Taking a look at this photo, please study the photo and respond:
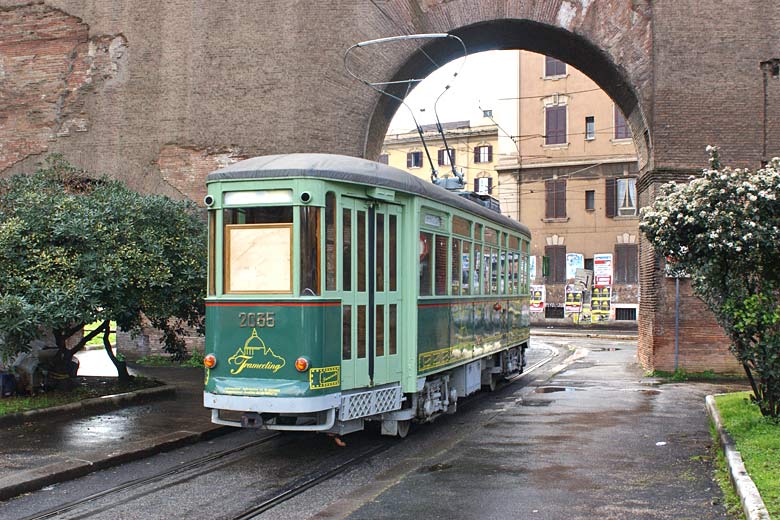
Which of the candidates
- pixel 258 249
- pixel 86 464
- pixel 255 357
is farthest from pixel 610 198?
pixel 86 464

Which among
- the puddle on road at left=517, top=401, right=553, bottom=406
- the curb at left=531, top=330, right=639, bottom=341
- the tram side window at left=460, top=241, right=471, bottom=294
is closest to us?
the tram side window at left=460, top=241, right=471, bottom=294

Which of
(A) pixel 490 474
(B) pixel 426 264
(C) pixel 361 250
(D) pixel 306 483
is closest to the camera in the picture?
(D) pixel 306 483

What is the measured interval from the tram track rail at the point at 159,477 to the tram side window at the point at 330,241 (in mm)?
2325

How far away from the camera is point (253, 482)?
26.7 feet

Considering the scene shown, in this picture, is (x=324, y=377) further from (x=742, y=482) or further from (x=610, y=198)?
(x=610, y=198)

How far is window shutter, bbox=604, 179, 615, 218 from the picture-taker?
42.3 meters

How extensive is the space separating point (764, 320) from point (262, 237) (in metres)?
5.74

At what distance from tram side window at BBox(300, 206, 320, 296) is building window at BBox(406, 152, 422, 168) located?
5128 centimetres

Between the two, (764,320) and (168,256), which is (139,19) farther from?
(764,320)

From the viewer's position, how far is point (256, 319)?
334 inches

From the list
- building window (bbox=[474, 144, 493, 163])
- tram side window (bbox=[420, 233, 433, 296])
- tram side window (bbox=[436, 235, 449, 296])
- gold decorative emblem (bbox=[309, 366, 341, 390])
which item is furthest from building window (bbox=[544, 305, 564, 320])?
gold decorative emblem (bbox=[309, 366, 341, 390])

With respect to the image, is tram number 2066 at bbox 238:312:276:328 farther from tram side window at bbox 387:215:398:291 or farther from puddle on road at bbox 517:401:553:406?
puddle on road at bbox 517:401:553:406

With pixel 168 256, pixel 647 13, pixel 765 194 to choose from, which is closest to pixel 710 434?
pixel 765 194

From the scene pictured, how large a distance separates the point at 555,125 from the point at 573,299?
9.04 meters
